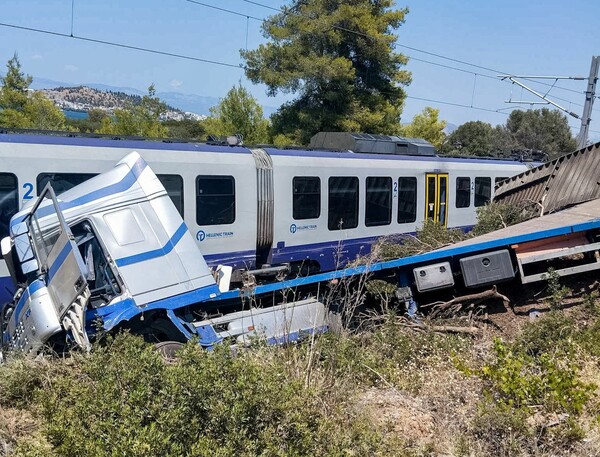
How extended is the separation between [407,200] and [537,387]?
9.75m

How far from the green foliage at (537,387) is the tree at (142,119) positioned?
20.3 m

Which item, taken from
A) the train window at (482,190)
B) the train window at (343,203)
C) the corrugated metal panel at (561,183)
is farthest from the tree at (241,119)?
the corrugated metal panel at (561,183)

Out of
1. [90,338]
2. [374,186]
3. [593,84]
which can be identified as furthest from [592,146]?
[593,84]

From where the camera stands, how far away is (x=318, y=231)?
12.1 m

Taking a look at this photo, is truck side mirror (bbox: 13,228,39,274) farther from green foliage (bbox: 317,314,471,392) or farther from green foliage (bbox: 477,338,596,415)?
green foliage (bbox: 477,338,596,415)

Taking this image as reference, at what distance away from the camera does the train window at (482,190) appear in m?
16.5

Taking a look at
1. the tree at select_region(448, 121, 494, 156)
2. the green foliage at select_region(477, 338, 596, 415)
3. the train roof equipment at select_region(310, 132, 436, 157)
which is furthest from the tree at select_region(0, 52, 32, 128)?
the tree at select_region(448, 121, 494, 156)

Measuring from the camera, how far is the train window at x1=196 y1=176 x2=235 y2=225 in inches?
401

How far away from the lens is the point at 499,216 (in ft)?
34.5

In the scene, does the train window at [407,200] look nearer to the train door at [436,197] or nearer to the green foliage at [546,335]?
the train door at [436,197]

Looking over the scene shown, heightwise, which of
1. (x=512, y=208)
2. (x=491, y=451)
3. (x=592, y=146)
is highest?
(x=592, y=146)

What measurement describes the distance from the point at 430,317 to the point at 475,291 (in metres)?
0.74

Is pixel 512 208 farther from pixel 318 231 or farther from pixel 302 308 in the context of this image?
pixel 302 308

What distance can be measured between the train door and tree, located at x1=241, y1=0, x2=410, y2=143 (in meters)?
10.4
